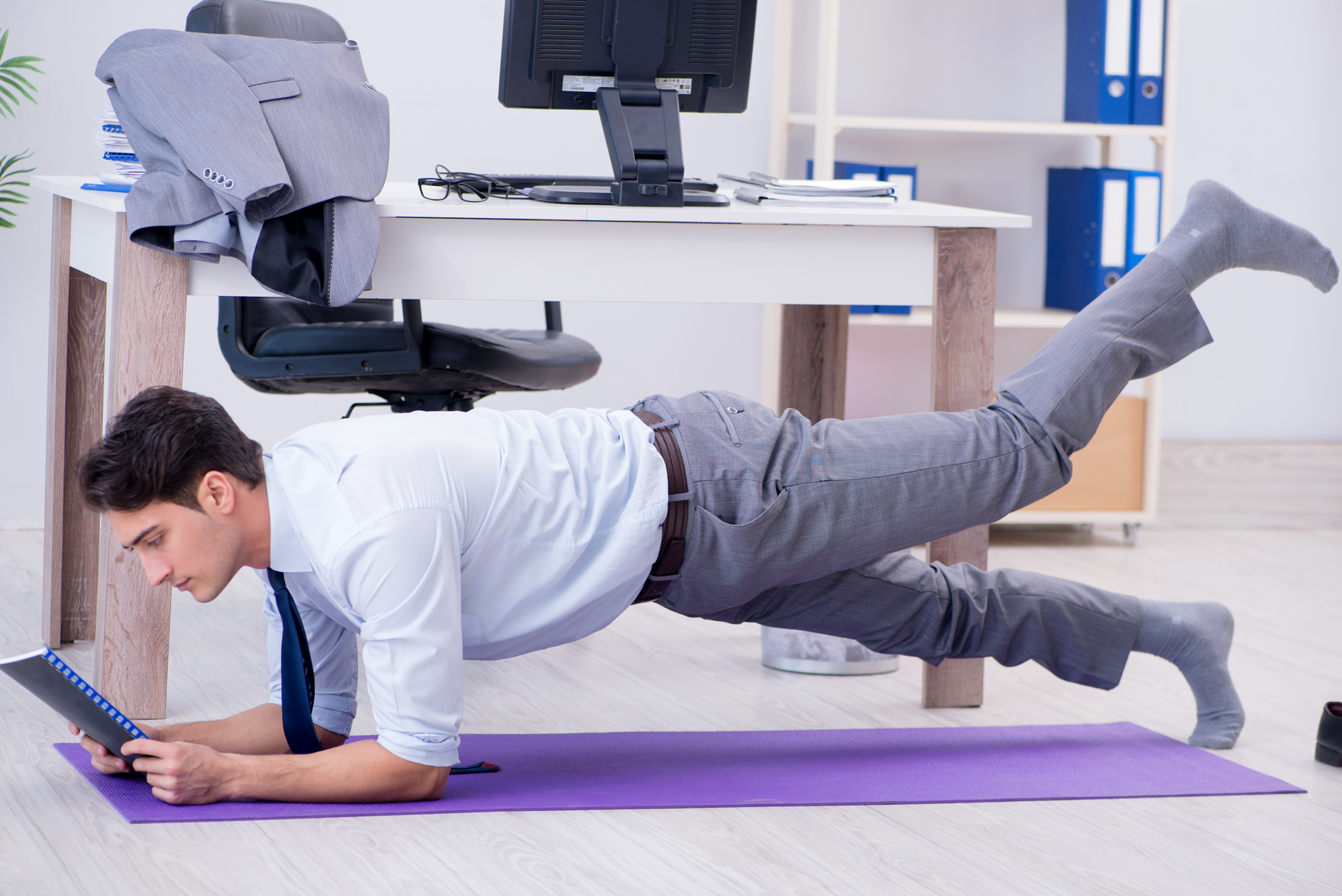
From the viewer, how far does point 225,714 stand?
1.98 metres

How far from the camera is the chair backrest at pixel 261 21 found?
2.31m

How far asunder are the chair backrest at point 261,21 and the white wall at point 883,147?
798 mm

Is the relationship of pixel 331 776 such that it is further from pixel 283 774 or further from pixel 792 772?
pixel 792 772

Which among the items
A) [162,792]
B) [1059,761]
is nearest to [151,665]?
[162,792]

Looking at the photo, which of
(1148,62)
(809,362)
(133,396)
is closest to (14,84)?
(133,396)

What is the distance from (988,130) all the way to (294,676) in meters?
2.28

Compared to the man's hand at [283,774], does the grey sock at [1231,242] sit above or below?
above

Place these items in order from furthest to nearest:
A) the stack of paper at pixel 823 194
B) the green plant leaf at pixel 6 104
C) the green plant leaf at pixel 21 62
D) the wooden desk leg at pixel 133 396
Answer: the green plant leaf at pixel 6 104, the green plant leaf at pixel 21 62, the stack of paper at pixel 823 194, the wooden desk leg at pixel 133 396

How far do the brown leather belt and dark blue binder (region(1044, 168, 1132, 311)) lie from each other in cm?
187

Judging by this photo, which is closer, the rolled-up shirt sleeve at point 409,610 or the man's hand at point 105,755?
the rolled-up shirt sleeve at point 409,610

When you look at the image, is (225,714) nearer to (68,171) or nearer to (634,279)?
(634,279)

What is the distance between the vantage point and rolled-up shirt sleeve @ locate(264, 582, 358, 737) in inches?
65.4

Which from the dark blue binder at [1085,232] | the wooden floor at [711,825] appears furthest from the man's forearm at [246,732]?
the dark blue binder at [1085,232]

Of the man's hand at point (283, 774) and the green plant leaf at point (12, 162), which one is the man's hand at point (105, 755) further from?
the green plant leaf at point (12, 162)
